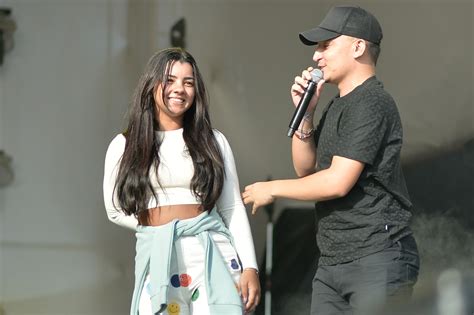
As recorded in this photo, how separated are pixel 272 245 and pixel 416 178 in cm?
72

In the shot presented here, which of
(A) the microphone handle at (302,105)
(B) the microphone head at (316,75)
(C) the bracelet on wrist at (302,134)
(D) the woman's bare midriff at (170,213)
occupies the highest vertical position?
(B) the microphone head at (316,75)

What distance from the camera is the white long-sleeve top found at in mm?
3025

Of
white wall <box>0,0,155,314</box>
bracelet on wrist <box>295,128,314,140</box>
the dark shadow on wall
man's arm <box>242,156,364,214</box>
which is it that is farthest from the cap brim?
white wall <box>0,0,155,314</box>

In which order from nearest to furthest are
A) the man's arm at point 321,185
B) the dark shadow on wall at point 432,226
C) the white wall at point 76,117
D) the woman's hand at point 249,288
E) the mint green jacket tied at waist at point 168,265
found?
the man's arm at point 321,185 < the mint green jacket tied at waist at point 168,265 < the woman's hand at point 249,288 < the dark shadow on wall at point 432,226 < the white wall at point 76,117

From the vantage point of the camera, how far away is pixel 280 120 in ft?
14.8

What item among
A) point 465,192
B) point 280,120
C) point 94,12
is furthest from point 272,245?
point 94,12

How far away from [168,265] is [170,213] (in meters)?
0.17

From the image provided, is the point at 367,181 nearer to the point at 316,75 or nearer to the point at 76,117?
the point at 316,75

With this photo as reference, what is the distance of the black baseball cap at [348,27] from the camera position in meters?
2.93

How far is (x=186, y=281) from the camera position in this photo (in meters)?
2.97

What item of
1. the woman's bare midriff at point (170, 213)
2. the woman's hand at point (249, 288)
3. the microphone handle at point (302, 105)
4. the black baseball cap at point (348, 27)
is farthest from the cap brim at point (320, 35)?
the woman's hand at point (249, 288)

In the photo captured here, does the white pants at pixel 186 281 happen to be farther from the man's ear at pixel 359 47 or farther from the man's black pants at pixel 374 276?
the man's ear at pixel 359 47

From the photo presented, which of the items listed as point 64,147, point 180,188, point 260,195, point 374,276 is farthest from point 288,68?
point 374,276

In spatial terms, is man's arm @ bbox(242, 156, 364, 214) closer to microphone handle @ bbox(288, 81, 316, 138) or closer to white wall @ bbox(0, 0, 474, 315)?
microphone handle @ bbox(288, 81, 316, 138)
